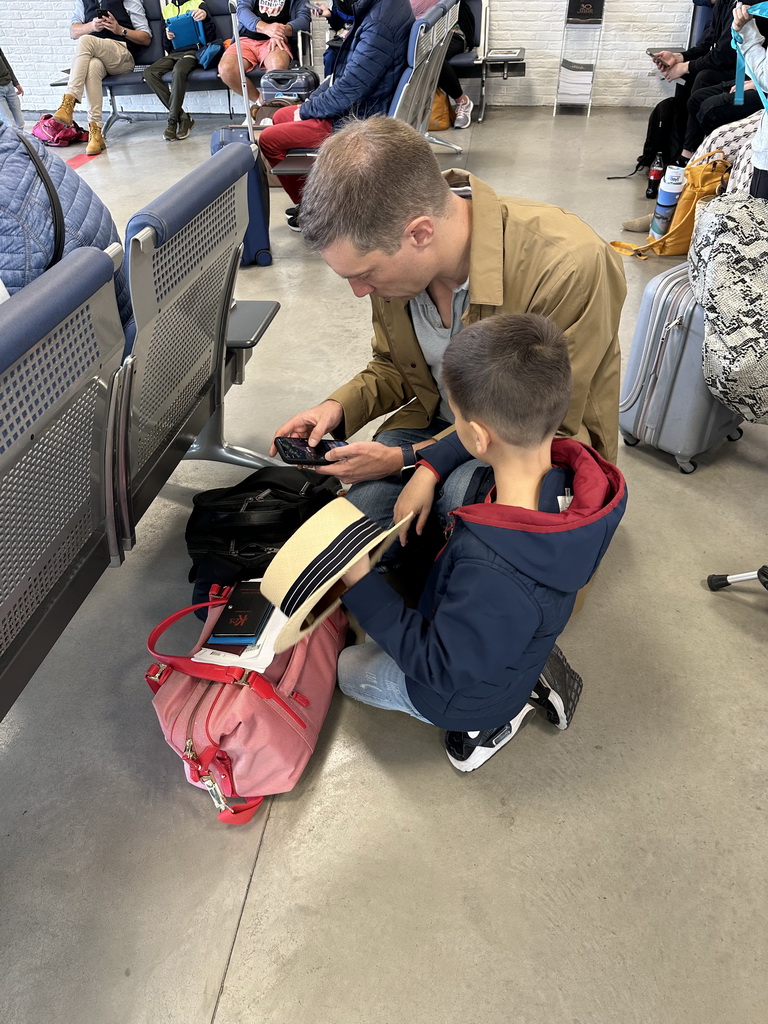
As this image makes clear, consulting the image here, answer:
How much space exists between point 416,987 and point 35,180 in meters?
1.67

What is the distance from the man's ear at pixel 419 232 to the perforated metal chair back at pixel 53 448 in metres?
0.53

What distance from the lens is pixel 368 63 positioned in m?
3.86

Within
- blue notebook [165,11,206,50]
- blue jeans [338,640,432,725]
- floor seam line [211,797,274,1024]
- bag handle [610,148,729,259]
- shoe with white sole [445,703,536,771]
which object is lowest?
floor seam line [211,797,274,1024]

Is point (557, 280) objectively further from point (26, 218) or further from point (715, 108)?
point (715, 108)

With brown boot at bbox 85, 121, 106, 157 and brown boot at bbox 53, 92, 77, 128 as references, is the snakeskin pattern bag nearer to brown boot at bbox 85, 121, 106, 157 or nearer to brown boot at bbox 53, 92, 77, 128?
brown boot at bbox 85, 121, 106, 157

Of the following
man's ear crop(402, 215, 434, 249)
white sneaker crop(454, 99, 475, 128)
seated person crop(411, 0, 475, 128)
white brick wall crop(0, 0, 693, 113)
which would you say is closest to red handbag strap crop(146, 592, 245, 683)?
man's ear crop(402, 215, 434, 249)

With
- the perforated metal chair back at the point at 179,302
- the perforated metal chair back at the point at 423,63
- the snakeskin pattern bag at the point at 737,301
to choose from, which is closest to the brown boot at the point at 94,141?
the perforated metal chair back at the point at 423,63

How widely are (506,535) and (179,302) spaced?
936mm

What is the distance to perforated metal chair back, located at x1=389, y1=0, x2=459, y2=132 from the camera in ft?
12.6

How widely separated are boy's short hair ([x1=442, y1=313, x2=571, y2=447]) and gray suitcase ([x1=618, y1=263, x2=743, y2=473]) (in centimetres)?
112

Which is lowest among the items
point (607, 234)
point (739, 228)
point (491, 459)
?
point (607, 234)

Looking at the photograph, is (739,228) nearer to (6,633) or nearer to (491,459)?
(491,459)

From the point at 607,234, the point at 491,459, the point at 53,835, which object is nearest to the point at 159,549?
the point at 53,835

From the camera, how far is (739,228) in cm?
209
